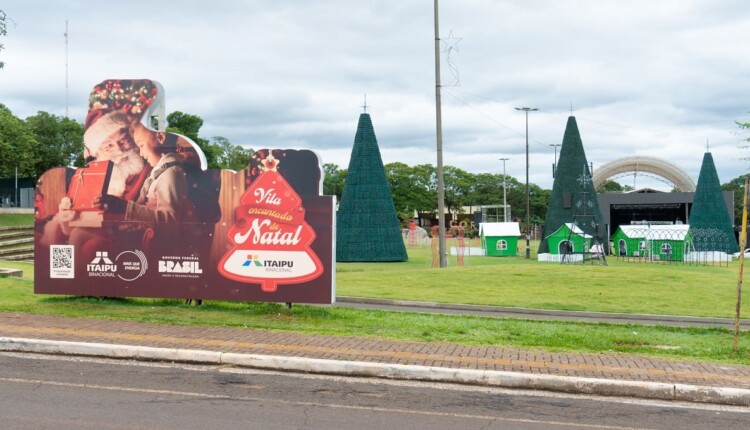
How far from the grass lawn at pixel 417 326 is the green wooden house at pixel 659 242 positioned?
3448 centimetres

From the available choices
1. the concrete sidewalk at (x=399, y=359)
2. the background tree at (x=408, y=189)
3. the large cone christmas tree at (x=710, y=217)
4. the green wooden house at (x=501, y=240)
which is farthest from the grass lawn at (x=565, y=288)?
the background tree at (x=408, y=189)

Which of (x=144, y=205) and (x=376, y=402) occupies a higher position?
(x=144, y=205)

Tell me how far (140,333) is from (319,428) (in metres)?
5.59

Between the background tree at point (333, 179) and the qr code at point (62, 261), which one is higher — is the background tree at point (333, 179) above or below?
above

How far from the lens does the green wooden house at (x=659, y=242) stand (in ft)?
151

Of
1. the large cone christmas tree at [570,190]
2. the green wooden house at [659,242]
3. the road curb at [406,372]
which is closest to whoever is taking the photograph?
the road curb at [406,372]

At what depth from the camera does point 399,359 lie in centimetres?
974

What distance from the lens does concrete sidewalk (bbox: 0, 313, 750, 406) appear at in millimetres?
8594

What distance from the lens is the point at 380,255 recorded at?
123ft

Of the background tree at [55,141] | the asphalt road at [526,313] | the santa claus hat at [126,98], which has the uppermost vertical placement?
the background tree at [55,141]

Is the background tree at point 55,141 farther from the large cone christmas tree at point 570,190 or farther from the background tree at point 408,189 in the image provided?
the background tree at point 408,189

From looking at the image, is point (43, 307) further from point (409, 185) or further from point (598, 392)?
point (409, 185)

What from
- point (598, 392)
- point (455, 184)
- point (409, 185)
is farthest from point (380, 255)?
point (455, 184)

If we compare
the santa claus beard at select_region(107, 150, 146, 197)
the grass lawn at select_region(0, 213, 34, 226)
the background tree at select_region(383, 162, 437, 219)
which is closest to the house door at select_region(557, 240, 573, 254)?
the santa claus beard at select_region(107, 150, 146, 197)
